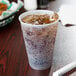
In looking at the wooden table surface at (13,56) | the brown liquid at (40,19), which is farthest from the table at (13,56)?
the brown liquid at (40,19)

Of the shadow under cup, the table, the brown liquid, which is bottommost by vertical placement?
the table

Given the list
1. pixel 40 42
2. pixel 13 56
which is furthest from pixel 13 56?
pixel 40 42

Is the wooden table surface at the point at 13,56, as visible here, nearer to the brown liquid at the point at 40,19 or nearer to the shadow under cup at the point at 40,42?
the shadow under cup at the point at 40,42

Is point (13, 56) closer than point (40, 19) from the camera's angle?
No

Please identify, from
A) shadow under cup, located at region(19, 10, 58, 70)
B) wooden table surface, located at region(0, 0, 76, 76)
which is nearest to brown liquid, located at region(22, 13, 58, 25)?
shadow under cup, located at region(19, 10, 58, 70)

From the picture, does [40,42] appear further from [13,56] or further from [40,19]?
[13,56]

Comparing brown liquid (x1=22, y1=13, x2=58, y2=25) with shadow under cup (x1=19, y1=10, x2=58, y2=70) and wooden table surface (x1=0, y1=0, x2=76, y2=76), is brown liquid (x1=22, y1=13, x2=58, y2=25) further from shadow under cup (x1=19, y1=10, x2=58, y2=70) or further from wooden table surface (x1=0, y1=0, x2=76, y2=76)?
wooden table surface (x1=0, y1=0, x2=76, y2=76)

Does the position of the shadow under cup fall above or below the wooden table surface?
above

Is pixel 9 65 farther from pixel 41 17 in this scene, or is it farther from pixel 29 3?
pixel 29 3
